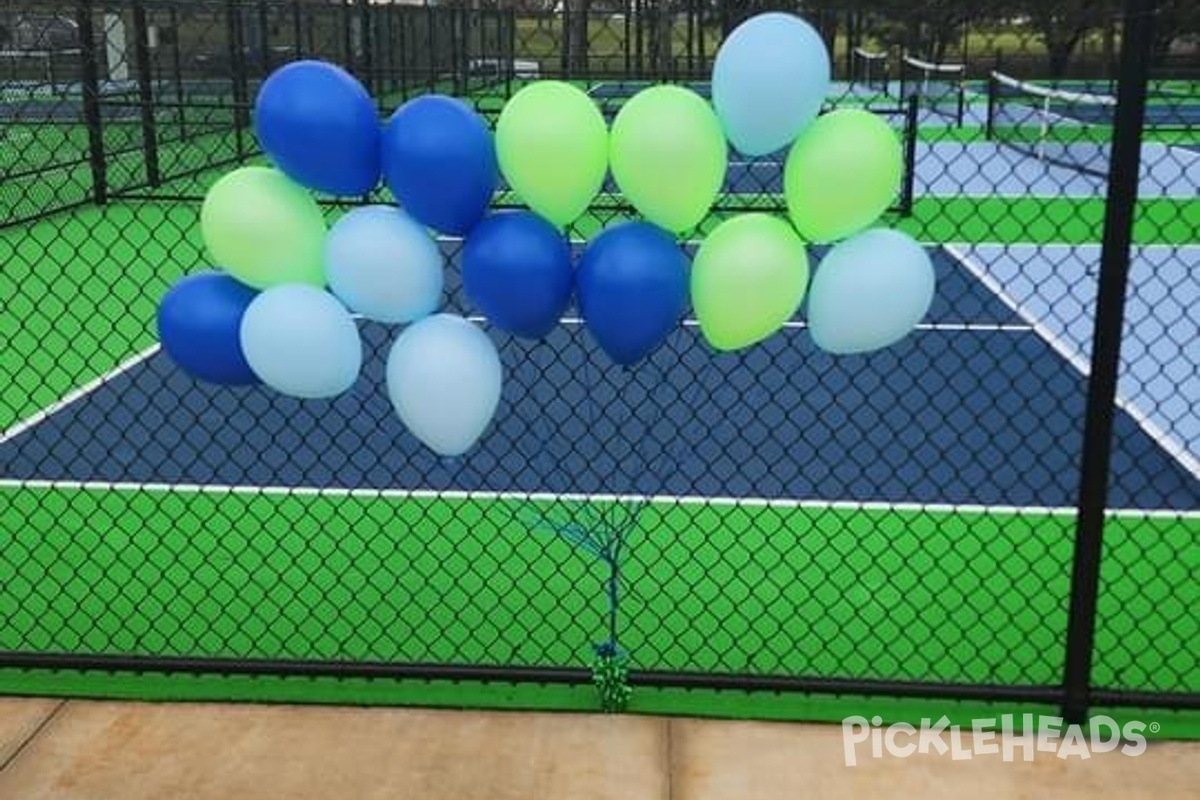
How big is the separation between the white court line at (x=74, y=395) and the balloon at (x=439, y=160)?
387cm

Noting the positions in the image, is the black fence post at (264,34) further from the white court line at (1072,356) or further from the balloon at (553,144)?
the balloon at (553,144)

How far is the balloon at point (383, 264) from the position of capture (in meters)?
3.10

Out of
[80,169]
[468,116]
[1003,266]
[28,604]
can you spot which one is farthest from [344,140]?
[80,169]

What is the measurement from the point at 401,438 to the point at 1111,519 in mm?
3127

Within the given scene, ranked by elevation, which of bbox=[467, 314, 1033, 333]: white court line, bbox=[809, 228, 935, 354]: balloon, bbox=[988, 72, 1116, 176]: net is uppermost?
bbox=[809, 228, 935, 354]: balloon

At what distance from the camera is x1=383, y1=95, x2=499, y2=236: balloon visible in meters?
3.01

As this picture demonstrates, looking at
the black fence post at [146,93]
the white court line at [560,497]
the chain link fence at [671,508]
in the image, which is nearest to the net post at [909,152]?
the chain link fence at [671,508]

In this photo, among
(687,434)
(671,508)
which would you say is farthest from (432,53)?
(671,508)

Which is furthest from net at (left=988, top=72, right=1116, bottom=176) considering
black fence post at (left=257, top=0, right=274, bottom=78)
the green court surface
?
black fence post at (left=257, top=0, right=274, bottom=78)

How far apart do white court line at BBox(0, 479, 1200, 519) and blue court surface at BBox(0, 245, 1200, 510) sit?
0.20 ft

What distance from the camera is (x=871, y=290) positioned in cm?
305

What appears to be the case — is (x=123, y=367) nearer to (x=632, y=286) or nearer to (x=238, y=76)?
(x=632, y=286)

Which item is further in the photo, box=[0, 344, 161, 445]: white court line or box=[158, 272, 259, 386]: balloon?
box=[0, 344, 161, 445]: white court line

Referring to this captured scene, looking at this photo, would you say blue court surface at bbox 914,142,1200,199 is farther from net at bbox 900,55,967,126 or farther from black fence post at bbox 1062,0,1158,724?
black fence post at bbox 1062,0,1158,724
